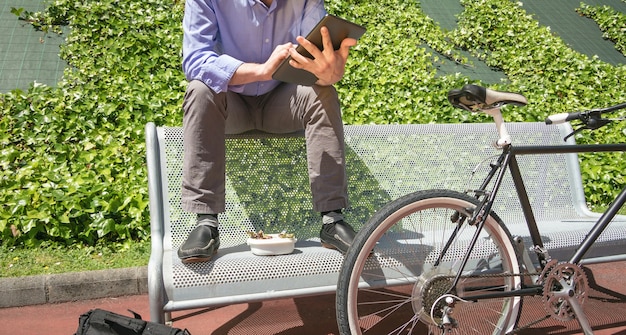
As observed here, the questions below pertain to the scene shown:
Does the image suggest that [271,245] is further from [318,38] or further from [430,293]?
[318,38]

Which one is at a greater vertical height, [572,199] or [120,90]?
A: [120,90]

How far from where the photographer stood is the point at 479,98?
240cm

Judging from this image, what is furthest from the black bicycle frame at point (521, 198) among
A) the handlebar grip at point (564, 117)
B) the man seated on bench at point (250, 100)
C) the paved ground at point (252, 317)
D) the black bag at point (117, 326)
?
the black bag at point (117, 326)

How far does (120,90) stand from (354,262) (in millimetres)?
3287

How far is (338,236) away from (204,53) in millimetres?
975

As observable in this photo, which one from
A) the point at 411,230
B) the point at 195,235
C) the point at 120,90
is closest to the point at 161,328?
the point at 195,235

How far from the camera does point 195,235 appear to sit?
7.73ft

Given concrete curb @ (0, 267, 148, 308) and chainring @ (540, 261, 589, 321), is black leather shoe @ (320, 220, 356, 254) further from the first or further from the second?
concrete curb @ (0, 267, 148, 308)

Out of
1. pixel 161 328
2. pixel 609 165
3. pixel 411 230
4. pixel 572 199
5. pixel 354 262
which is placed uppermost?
pixel 609 165

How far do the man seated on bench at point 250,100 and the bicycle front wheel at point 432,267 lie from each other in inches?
9.0

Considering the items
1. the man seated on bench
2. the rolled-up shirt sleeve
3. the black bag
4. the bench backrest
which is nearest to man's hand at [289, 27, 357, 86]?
the man seated on bench

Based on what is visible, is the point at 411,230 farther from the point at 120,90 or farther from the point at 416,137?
the point at 120,90

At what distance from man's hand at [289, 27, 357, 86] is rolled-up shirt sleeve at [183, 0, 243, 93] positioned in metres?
0.29

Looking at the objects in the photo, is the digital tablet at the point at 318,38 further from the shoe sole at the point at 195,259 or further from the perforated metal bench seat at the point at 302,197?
the shoe sole at the point at 195,259
